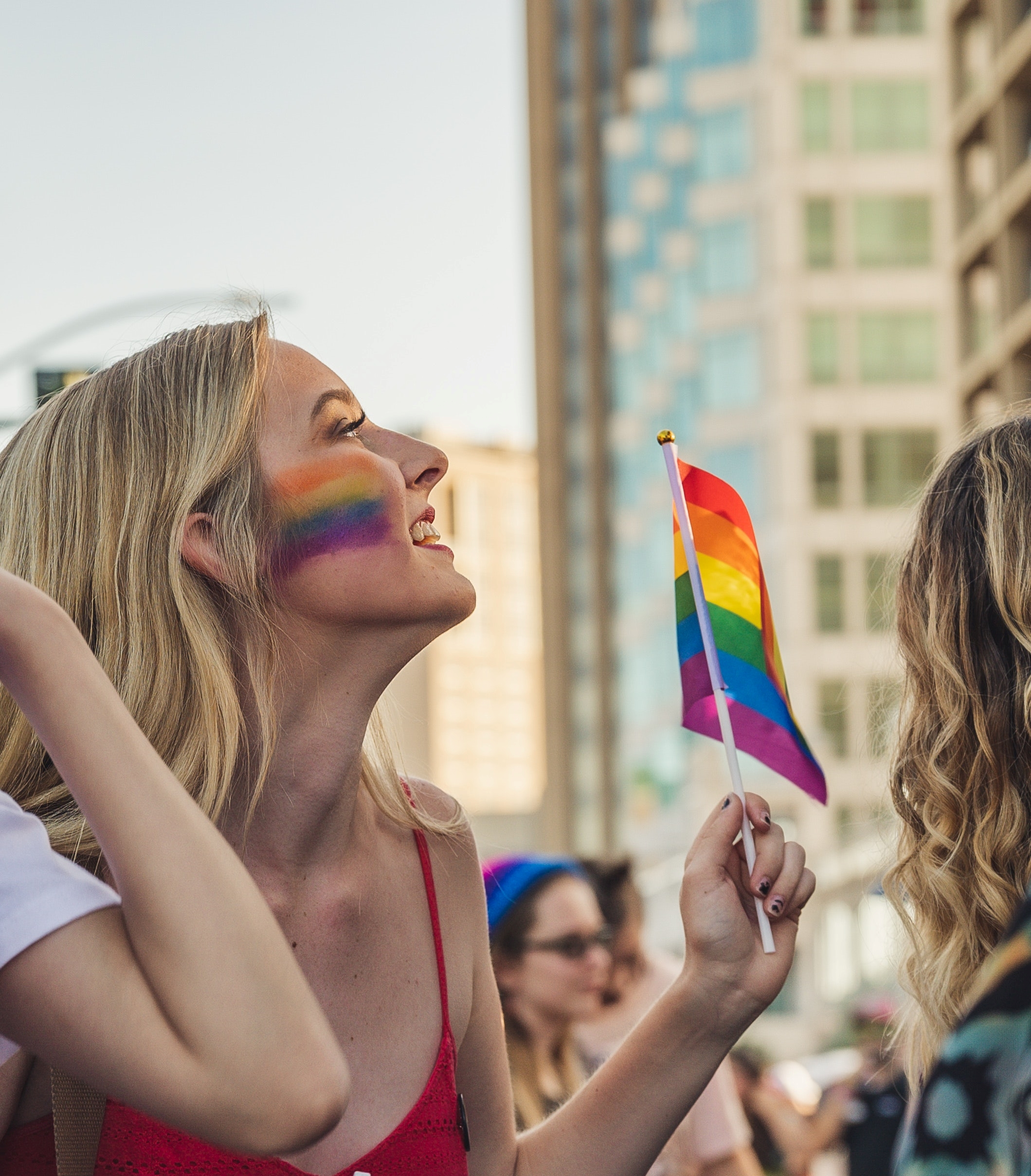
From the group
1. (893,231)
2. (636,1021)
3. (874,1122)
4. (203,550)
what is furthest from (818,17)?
(203,550)

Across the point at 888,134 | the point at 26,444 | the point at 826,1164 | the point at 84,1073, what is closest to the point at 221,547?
the point at 26,444

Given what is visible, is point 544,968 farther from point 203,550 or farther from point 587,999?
point 203,550

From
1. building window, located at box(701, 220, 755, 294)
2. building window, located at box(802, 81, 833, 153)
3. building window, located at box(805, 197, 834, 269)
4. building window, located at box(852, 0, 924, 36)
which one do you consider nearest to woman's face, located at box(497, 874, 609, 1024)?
building window, located at box(805, 197, 834, 269)

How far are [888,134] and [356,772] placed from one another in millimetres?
56994

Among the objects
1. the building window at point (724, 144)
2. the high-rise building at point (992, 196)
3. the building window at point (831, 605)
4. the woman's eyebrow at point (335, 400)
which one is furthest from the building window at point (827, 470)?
the woman's eyebrow at point (335, 400)

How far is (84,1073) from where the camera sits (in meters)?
1.71

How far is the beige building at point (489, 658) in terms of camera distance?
133 meters

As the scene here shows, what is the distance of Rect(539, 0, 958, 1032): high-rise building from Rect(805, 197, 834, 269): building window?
6cm

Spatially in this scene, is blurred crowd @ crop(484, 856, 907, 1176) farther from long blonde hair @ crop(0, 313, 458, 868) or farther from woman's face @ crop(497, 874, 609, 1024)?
long blonde hair @ crop(0, 313, 458, 868)

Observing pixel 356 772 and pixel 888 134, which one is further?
pixel 888 134

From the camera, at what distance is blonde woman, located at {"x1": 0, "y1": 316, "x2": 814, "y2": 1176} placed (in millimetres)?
2561

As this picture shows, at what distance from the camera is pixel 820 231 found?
55.0 meters

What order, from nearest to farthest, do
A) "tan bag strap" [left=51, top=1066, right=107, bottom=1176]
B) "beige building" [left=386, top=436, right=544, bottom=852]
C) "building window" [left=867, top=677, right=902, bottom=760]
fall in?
"tan bag strap" [left=51, top=1066, right=107, bottom=1176] < "building window" [left=867, top=677, right=902, bottom=760] < "beige building" [left=386, top=436, right=544, bottom=852]

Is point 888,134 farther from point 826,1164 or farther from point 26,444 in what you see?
point 26,444
